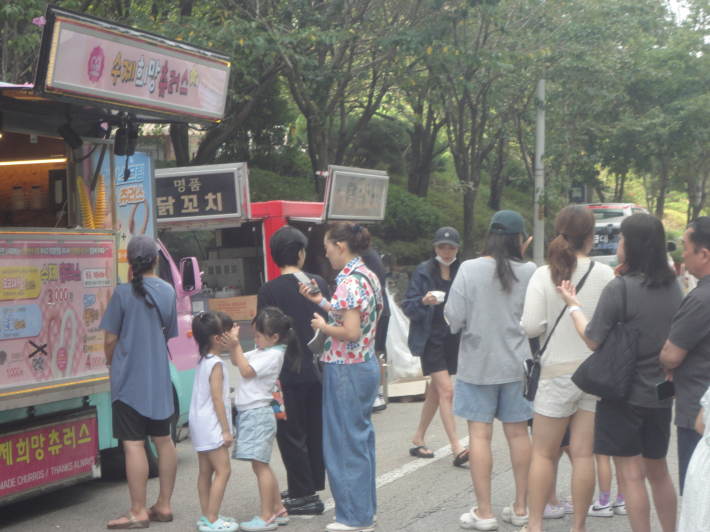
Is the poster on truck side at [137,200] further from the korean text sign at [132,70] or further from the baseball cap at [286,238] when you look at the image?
the baseball cap at [286,238]

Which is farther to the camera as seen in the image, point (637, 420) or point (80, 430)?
point (80, 430)

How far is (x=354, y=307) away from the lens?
13.8ft

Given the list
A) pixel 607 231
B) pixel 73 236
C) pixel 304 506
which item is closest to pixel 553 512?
pixel 304 506

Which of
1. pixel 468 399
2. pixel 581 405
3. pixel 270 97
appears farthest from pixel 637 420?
pixel 270 97

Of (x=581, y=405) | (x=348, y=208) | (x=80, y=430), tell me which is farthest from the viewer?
(x=348, y=208)

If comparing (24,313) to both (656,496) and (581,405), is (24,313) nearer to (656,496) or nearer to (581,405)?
(581,405)

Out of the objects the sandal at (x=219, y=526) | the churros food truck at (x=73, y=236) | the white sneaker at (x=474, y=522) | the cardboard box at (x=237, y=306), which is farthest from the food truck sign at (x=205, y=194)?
the white sneaker at (x=474, y=522)

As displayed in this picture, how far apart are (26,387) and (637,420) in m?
3.56

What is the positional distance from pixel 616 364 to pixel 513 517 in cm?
149

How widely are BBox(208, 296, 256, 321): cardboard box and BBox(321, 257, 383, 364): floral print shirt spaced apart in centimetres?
461

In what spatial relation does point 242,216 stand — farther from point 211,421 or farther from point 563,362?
point 563,362

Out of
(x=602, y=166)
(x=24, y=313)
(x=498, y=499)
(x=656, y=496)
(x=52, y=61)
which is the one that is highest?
(x=602, y=166)

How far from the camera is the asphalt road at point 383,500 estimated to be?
4.70 m

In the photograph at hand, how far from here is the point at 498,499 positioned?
514cm
